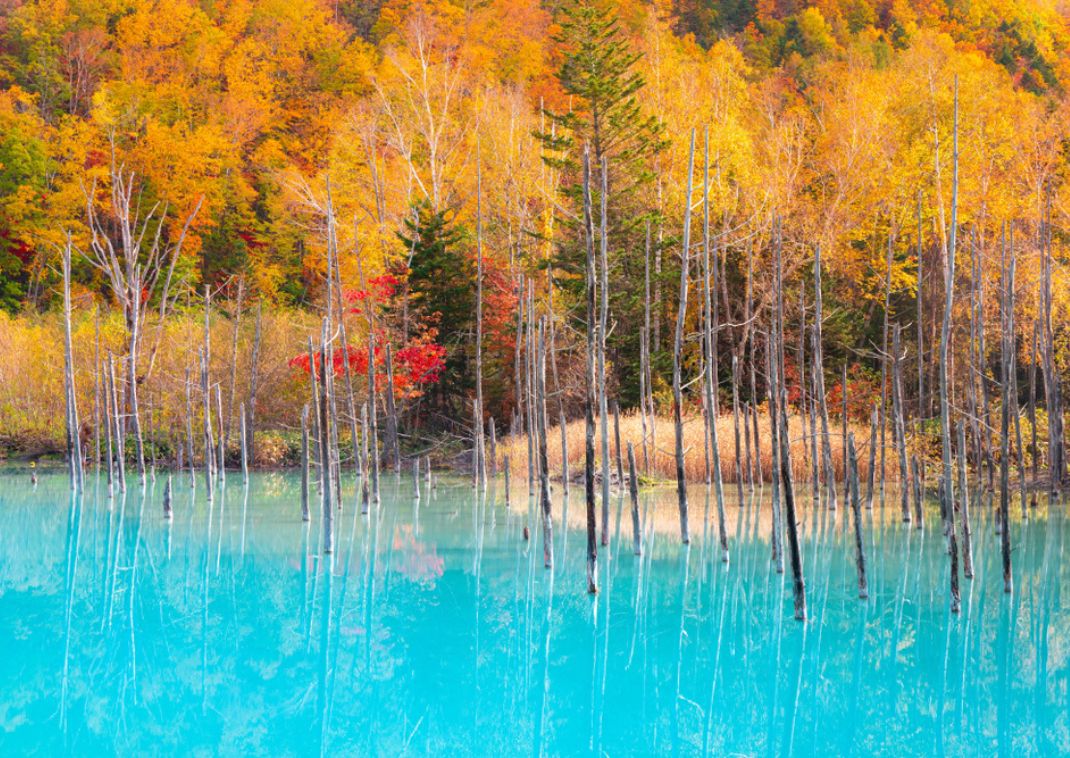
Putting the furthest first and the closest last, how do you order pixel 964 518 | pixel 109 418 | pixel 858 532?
1. pixel 109 418
2. pixel 858 532
3. pixel 964 518

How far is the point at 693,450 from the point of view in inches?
861

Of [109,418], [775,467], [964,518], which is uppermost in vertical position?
[109,418]

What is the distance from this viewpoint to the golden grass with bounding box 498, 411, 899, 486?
2194cm

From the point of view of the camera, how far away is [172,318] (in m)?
32.8

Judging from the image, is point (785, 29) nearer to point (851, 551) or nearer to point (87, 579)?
point (851, 551)

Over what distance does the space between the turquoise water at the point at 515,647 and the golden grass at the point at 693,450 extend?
5.60 metres

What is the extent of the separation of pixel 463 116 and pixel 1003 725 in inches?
1288

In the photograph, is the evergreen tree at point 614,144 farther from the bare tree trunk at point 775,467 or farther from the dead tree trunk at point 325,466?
the bare tree trunk at point 775,467

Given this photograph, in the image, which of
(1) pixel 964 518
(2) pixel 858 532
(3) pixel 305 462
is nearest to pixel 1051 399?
(1) pixel 964 518

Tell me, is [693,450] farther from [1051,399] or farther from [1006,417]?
[1006,417]

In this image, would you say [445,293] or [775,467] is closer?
[775,467]

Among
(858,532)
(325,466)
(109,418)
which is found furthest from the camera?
(109,418)

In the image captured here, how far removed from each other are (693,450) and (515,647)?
1229 cm

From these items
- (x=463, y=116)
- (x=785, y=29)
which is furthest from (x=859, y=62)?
(x=463, y=116)
